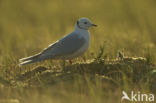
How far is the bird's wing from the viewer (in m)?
6.53

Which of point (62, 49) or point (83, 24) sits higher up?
point (83, 24)

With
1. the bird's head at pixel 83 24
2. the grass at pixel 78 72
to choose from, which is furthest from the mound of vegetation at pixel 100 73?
the bird's head at pixel 83 24

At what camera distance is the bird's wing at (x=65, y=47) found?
6531 millimetres

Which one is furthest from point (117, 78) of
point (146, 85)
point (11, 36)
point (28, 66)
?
point (11, 36)

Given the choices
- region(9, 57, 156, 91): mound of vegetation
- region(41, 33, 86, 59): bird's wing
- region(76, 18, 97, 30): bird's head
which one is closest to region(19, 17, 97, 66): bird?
region(41, 33, 86, 59): bird's wing

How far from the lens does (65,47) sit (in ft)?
21.5

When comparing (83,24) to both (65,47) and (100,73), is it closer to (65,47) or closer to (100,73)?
(65,47)

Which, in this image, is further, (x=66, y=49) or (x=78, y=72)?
(x=66, y=49)

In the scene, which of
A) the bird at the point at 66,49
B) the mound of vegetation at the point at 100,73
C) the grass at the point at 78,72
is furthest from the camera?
the bird at the point at 66,49

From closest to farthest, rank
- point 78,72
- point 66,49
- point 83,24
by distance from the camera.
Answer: point 78,72 < point 66,49 < point 83,24

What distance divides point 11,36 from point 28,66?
14.8ft

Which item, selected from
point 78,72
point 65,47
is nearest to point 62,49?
point 65,47

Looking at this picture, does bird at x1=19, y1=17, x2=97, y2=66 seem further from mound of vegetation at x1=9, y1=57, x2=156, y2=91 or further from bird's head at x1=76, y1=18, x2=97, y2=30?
bird's head at x1=76, y1=18, x2=97, y2=30

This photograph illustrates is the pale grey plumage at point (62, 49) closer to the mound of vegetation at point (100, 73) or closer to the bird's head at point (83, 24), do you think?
the mound of vegetation at point (100, 73)
